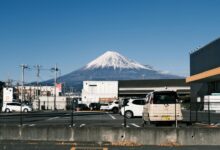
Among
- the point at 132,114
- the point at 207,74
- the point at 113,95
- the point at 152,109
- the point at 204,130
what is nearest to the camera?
the point at 204,130

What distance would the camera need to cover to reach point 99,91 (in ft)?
212

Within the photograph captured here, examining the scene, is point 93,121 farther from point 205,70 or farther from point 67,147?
point 205,70

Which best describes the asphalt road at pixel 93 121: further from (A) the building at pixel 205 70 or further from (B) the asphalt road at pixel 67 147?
(A) the building at pixel 205 70

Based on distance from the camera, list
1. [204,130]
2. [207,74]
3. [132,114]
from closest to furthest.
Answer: [204,130]
[132,114]
[207,74]

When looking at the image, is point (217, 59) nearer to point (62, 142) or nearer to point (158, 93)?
point (158, 93)

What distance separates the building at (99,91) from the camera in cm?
6406

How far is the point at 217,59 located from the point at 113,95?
1492 centimetres

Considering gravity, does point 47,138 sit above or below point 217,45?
below

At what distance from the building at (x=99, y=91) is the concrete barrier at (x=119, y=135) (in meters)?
43.6

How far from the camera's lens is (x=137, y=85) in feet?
395

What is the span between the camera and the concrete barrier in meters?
18.5

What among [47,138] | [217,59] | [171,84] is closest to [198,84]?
[217,59]

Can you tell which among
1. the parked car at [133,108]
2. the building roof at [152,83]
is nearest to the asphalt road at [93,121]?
the parked car at [133,108]

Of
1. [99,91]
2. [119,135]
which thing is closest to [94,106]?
[99,91]
